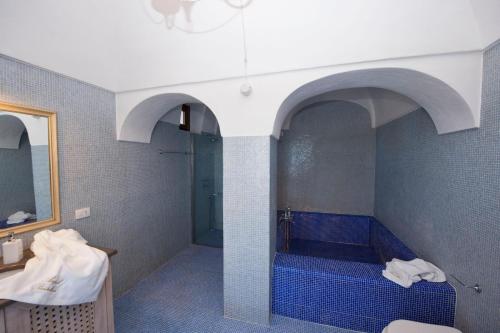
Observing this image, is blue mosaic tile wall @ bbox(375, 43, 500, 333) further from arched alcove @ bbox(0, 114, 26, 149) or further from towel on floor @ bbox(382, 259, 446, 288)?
arched alcove @ bbox(0, 114, 26, 149)

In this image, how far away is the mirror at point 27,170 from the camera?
139cm

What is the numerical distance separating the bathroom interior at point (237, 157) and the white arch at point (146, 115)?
2 centimetres

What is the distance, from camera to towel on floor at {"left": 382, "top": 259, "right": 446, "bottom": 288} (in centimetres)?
163

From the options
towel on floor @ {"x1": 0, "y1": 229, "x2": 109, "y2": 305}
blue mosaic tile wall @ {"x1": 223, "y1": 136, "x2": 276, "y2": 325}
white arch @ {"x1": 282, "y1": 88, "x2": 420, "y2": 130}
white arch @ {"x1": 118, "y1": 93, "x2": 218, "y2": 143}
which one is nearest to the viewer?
towel on floor @ {"x1": 0, "y1": 229, "x2": 109, "y2": 305}

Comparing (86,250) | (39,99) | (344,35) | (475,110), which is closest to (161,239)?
(86,250)

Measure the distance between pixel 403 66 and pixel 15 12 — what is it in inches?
99.2

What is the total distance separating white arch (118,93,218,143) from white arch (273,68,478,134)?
1.17m

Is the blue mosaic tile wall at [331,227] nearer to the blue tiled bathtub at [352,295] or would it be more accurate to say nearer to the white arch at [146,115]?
the blue tiled bathtub at [352,295]

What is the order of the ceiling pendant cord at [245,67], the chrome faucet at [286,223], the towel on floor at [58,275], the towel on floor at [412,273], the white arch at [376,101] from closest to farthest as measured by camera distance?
1. the towel on floor at [58,275]
2. the ceiling pendant cord at [245,67]
3. the towel on floor at [412,273]
4. the white arch at [376,101]
5. the chrome faucet at [286,223]

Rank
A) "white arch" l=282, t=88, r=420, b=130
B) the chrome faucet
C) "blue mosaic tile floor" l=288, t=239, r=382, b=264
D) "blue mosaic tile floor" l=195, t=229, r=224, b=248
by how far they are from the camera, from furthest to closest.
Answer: "blue mosaic tile floor" l=195, t=229, r=224, b=248
the chrome faucet
"blue mosaic tile floor" l=288, t=239, r=382, b=264
"white arch" l=282, t=88, r=420, b=130

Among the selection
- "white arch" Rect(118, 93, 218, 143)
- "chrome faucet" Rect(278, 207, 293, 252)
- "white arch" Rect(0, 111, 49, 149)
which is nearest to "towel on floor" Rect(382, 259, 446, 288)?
"chrome faucet" Rect(278, 207, 293, 252)

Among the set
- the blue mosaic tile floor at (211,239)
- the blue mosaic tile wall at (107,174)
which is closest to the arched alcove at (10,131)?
the blue mosaic tile wall at (107,174)

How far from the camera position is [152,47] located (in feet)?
5.65

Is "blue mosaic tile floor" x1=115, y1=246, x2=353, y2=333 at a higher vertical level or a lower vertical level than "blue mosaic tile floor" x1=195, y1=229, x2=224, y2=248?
lower
